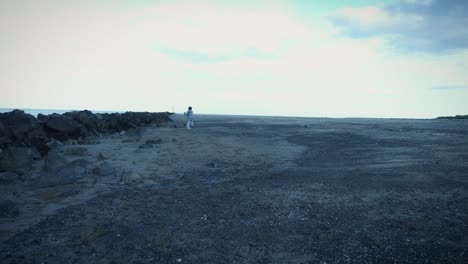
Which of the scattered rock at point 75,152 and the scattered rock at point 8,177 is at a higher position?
the scattered rock at point 75,152

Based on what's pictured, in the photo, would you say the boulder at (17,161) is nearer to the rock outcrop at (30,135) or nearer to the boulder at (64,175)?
the rock outcrop at (30,135)

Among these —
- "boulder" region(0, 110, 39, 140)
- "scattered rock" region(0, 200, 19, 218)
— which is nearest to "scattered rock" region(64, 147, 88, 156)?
"boulder" region(0, 110, 39, 140)

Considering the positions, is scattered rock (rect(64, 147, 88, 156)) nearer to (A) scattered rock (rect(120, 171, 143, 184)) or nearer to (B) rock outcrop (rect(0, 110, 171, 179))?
(B) rock outcrop (rect(0, 110, 171, 179))

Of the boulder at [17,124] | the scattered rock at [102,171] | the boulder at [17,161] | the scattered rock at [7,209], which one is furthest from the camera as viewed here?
the boulder at [17,124]

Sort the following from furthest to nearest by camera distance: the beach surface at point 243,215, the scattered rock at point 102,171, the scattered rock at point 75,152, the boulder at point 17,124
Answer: the boulder at point 17,124, the scattered rock at point 75,152, the scattered rock at point 102,171, the beach surface at point 243,215

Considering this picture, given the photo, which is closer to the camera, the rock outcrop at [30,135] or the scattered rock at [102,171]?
the scattered rock at [102,171]

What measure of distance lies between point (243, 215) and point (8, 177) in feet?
24.8

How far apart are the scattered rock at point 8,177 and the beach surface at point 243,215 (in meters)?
0.20

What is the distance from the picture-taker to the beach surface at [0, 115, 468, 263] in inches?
202

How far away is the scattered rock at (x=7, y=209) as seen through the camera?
6.66 metres

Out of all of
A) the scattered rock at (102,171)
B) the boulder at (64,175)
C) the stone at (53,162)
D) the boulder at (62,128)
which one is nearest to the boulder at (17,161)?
the stone at (53,162)

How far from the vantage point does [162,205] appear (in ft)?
25.3

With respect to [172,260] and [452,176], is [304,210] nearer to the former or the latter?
[172,260]

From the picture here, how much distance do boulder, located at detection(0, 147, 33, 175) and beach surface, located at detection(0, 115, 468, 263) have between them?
1.35 feet
